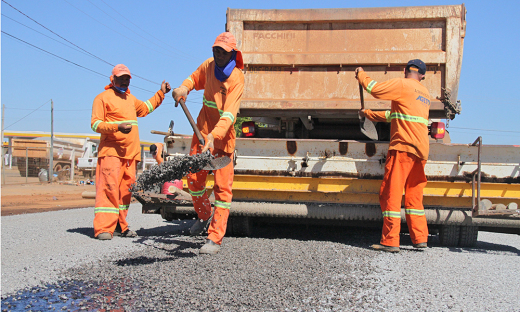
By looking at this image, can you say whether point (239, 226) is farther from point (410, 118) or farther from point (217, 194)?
point (410, 118)

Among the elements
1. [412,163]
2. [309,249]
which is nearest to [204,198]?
[309,249]

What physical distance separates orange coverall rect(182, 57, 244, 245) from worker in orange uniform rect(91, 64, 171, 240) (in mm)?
821

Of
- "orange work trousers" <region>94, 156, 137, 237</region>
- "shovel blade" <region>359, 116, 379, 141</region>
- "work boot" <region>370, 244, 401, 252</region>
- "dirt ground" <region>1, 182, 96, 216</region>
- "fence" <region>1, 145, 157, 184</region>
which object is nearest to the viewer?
"work boot" <region>370, 244, 401, 252</region>

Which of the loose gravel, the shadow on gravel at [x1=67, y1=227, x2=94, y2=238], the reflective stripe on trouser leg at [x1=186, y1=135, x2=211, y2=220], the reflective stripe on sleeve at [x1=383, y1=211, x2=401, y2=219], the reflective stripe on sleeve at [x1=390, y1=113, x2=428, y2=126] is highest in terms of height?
the reflective stripe on sleeve at [x1=390, y1=113, x2=428, y2=126]

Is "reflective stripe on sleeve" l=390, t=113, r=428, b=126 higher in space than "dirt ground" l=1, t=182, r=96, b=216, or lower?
higher

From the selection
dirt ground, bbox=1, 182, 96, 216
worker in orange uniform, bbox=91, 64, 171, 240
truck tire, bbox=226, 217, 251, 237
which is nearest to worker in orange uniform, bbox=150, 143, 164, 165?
worker in orange uniform, bbox=91, 64, 171, 240

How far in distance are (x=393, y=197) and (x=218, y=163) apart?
1.70 m

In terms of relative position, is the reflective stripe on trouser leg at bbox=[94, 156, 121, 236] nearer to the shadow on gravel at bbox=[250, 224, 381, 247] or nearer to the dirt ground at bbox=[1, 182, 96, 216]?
the shadow on gravel at bbox=[250, 224, 381, 247]

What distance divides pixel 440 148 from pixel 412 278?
1.83m

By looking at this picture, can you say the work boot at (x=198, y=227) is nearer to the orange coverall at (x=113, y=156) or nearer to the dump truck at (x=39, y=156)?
the orange coverall at (x=113, y=156)

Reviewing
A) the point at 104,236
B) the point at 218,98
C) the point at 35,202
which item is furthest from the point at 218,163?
the point at 35,202

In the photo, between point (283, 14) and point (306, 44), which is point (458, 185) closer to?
point (306, 44)

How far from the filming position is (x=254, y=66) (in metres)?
5.45

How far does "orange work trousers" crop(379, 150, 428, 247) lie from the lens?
4.27 m
